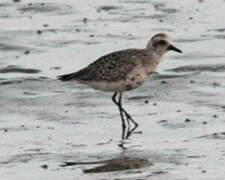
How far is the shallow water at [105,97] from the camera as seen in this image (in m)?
12.5

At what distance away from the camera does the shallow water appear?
12.5 meters

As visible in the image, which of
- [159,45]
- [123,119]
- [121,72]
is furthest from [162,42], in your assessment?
[123,119]

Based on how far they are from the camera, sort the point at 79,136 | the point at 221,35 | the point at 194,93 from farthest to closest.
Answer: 1. the point at 221,35
2. the point at 194,93
3. the point at 79,136

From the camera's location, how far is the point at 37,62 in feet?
60.8

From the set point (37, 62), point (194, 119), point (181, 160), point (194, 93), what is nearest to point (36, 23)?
point (37, 62)

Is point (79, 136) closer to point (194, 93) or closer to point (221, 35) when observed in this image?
point (194, 93)

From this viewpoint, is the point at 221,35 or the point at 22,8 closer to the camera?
the point at 221,35

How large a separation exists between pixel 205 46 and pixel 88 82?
5071 mm

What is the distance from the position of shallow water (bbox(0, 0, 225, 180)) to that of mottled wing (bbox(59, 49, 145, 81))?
55cm

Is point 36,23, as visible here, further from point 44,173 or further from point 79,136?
point 44,173

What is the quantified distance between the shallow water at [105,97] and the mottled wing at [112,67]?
549mm

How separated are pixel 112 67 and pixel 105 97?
56.1 inches

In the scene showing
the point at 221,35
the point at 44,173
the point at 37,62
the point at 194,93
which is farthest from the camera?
the point at 221,35

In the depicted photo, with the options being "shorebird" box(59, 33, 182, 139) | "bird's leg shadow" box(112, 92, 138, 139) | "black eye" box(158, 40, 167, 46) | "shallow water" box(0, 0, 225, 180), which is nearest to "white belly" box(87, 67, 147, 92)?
"shorebird" box(59, 33, 182, 139)
